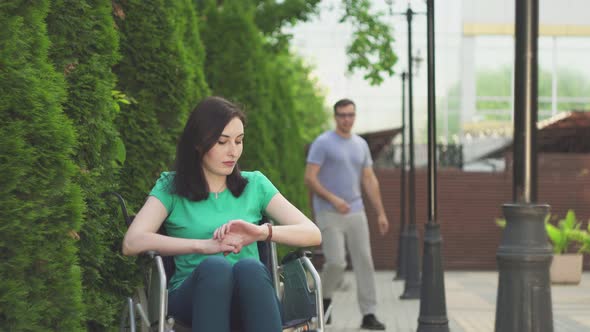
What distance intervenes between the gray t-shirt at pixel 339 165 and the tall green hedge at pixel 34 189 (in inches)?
229

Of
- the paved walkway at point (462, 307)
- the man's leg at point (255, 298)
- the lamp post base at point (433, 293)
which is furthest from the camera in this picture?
the paved walkway at point (462, 307)

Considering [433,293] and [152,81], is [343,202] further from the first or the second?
[152,81]

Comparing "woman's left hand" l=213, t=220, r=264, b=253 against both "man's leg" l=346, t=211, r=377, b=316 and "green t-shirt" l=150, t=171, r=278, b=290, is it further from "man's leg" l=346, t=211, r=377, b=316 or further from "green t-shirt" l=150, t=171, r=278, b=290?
"man's leg" l=346, t=211, r=377, b=316

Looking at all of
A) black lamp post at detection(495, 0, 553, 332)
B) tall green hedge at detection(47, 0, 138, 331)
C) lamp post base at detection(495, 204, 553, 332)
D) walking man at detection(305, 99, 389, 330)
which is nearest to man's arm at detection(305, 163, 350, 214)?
walking man at detection(305, 99, 389, 330)

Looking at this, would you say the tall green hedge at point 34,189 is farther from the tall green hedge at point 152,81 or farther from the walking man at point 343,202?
the walking man at point 343,202

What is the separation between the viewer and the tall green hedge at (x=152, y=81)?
27.4 feet

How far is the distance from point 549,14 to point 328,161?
147 ft

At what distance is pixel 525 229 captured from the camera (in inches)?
249

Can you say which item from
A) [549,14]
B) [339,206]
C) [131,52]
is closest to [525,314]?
[131,52]

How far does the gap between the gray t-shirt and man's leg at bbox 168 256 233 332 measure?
227 inches

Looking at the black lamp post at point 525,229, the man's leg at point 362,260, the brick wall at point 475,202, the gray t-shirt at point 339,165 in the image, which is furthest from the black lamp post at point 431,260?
the brick wall at point 475,202

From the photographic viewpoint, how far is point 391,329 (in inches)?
440

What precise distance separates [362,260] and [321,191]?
78cm

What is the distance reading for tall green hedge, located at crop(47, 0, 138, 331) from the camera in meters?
6.26
